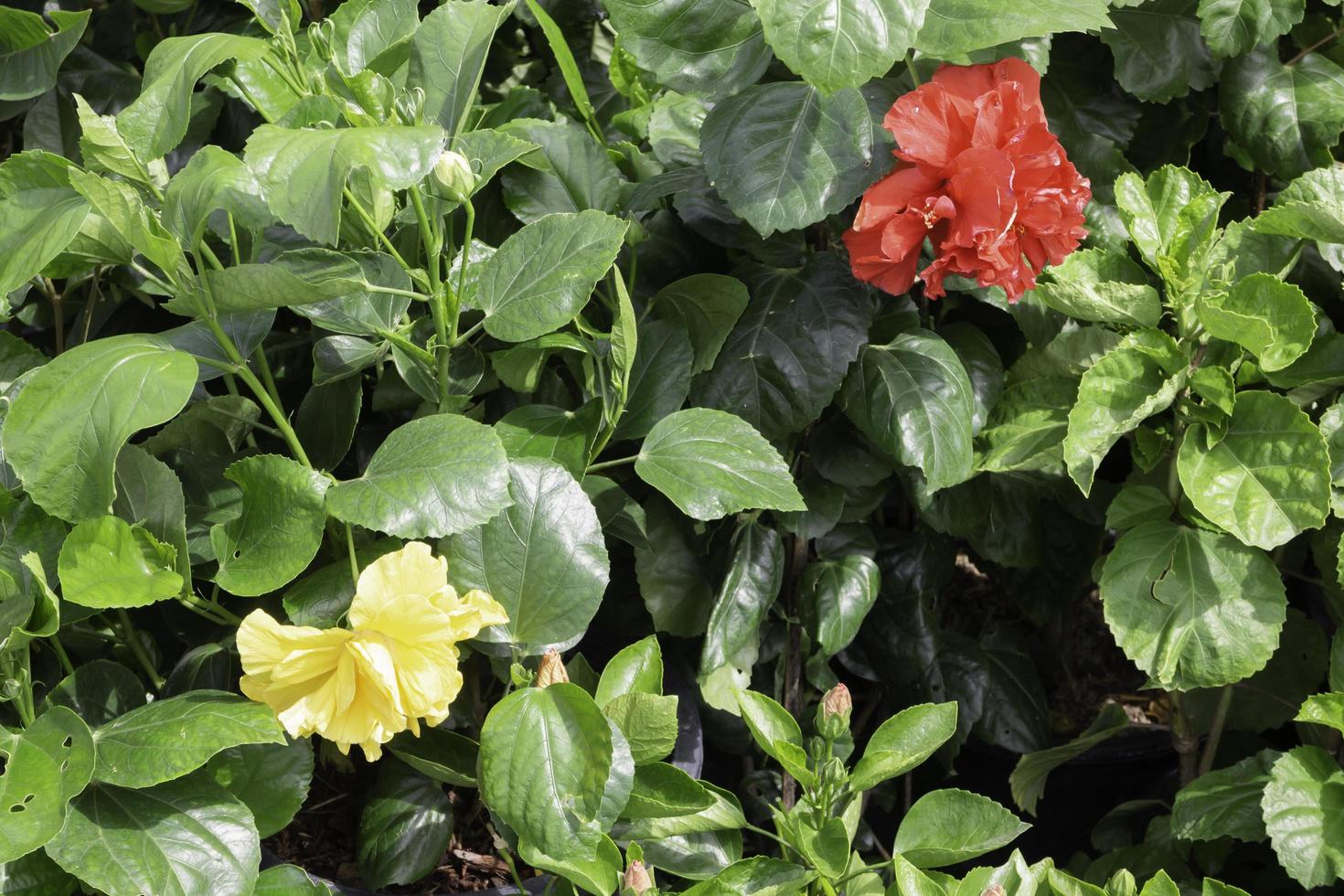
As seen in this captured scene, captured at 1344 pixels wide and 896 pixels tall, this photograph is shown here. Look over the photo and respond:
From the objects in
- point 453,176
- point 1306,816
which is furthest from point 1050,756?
point 453,176

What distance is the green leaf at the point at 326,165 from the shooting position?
70cm

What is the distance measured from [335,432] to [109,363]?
236mm

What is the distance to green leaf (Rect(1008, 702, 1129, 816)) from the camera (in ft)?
4.09

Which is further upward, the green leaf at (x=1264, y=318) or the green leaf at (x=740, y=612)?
the green leaf at (x=1264, y=318)

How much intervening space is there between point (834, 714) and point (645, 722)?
0.14 meters

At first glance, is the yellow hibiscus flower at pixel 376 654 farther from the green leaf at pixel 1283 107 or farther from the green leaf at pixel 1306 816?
the green leaf at pixel 1283 107

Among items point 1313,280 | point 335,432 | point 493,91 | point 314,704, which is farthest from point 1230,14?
point 314,704

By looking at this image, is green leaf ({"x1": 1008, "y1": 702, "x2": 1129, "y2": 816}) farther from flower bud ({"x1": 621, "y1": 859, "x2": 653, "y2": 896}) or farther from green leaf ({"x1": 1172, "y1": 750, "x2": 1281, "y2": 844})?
flower bud ({"x1": 621, "y1": 859, "x2": 653, "y2": 896})

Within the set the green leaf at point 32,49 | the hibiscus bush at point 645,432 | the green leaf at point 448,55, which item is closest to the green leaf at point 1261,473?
the hibiscus bush at point 645,432

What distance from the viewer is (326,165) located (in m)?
0.71

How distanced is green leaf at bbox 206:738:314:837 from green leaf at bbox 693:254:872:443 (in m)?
0.44

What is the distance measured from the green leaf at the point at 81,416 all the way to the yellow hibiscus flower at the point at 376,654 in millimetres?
131

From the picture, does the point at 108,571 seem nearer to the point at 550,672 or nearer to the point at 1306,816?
the point at 550,672

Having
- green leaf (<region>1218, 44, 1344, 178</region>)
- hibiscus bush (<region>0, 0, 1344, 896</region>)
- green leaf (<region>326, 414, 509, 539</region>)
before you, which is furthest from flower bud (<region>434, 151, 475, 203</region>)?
green leaf (<region>1218, 44, 1344, 178</region>)
